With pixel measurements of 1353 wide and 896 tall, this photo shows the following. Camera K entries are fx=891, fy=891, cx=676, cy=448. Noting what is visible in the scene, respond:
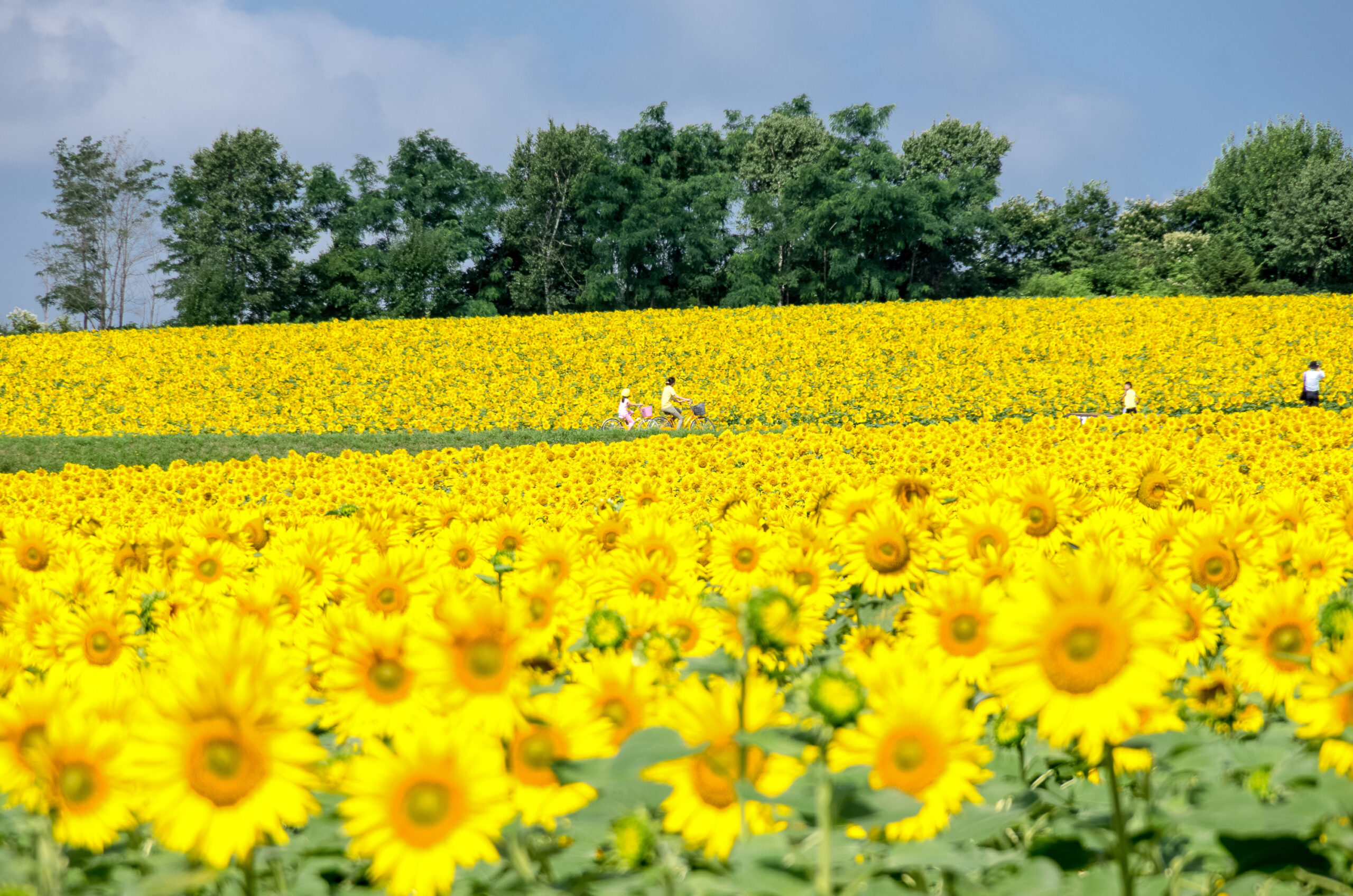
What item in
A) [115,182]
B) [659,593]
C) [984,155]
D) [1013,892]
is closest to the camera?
[1013,892]

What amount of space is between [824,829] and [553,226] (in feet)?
163

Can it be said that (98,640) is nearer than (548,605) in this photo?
No

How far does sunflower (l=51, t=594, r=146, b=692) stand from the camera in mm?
2275

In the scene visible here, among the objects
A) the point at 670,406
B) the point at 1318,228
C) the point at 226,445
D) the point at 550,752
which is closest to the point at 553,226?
the point at 670,406

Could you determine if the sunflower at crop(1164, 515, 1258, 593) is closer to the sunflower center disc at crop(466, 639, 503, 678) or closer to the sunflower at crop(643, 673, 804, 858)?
the sunflower at crop(643, 673, 804, 858)

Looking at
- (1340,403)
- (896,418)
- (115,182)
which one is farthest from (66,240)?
(1340,403)

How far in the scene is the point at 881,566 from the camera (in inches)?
102

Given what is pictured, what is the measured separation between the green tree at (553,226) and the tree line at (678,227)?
0.42 ft

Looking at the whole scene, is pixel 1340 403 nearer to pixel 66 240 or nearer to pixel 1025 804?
pixel 1025 804

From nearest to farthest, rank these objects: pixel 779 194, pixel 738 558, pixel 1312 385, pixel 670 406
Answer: pixel 738 558, pixel 670 406, pixel 1312 385, pixel 779 194

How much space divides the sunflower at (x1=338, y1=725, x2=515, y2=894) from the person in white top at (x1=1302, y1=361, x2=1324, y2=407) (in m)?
22.8

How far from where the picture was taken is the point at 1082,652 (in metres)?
1.32

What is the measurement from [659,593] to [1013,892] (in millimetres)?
1367

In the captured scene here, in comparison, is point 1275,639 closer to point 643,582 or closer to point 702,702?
point 702,702
